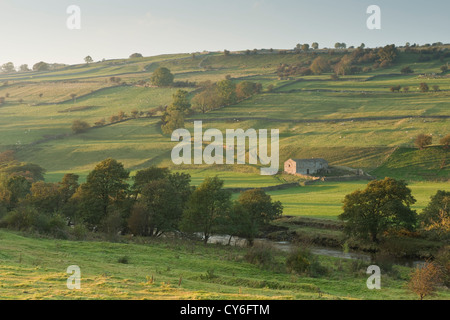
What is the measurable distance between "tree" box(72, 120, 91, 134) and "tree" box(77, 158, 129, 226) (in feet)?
226

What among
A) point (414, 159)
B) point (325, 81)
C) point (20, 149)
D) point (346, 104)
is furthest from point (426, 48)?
point (20, 149)

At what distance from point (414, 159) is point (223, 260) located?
60160 mm

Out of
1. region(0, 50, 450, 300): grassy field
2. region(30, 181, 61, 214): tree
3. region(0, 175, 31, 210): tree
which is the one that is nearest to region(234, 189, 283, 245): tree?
region(0, 50, 450, 300): grassy field

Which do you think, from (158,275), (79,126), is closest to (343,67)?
(79,126)

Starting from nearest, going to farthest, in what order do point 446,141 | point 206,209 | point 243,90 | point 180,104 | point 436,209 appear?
1. point 436,209
2. point 206,209
3. point 446,141
4. point 180,104
5. point 243,90

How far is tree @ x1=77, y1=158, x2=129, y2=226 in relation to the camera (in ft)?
171

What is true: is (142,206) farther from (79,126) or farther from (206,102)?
(206,102)

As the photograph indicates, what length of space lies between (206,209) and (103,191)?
13.2m

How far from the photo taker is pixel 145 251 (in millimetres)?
38094

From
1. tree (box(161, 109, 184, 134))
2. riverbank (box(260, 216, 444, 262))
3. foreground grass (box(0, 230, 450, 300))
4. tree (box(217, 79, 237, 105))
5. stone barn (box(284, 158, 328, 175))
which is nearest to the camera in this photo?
foreground grass (box(0, 230, 450, 300))

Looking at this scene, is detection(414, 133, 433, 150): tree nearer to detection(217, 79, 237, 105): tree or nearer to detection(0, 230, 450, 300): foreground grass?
detection(0, 230, 450, 300): foreground grass

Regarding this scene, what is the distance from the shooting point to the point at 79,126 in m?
120
